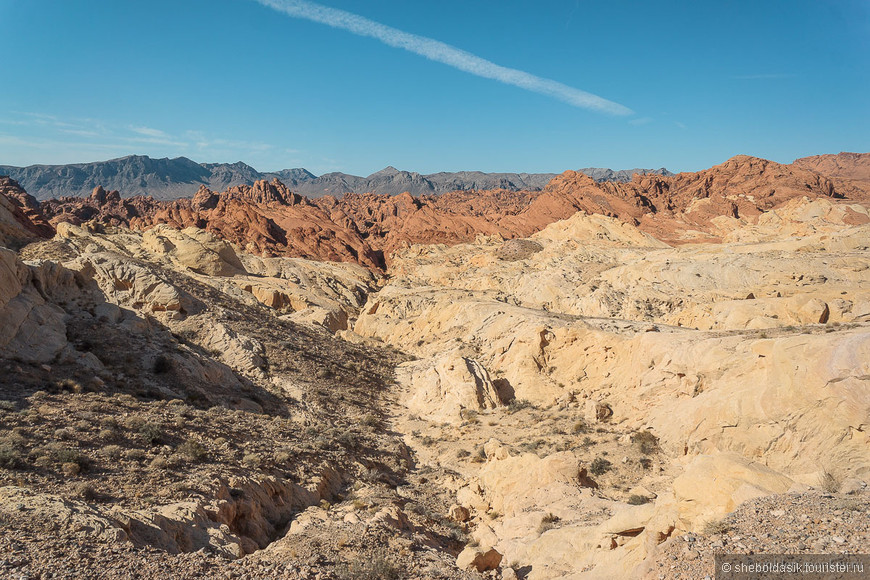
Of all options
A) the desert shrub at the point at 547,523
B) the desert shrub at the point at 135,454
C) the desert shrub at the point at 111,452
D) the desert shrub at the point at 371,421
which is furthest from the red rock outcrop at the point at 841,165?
the desert shrub at the point at 111,452

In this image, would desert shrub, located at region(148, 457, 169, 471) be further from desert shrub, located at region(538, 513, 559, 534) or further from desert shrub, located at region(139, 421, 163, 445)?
desert shrub, located at region(538, 513, 559, 534)

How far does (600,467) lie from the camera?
1608 cm

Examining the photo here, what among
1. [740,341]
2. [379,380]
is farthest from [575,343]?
[379,380]

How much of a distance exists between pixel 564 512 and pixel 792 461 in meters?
6.38

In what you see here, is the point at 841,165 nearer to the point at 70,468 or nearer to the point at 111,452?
the point at 111,452

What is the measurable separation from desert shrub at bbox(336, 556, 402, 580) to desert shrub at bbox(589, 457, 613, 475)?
854 cm

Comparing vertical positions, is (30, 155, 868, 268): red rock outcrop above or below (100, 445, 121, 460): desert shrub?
above

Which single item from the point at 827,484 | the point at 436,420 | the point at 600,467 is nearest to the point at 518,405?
the point at 436,420

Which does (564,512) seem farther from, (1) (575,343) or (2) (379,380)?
(2) (379,380)

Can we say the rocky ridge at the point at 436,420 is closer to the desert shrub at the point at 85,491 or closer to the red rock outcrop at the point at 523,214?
the desert shrub at the point at 85,491

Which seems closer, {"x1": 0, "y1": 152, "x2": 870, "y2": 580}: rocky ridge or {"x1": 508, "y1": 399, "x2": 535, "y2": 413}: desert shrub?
{"x1": 0, "y1": 152, "x2": 870, "y2": 580}: rocky ridge

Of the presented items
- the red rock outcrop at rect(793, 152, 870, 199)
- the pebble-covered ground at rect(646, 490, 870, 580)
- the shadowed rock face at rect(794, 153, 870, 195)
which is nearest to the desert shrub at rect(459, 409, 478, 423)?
the pebble-covered ground at rect(646, 490, 870, 580)

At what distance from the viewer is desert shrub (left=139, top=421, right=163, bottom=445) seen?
1321 cm

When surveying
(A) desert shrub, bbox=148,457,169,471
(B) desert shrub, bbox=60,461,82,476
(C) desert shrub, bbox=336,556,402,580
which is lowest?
(C) desert shrub, bbox=336,556,402,580
